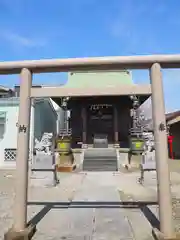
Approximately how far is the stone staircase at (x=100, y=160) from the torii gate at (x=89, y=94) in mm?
9450

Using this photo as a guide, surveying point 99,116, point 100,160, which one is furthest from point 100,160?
point 99,116

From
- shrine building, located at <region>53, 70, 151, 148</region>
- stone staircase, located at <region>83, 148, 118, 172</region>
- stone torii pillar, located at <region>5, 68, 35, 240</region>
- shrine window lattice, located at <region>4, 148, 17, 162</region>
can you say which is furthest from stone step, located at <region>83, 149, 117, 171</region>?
stone torii pillar, located at <region>5, 68, 35, 240</region>

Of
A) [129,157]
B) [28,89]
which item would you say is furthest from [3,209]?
[129,157]

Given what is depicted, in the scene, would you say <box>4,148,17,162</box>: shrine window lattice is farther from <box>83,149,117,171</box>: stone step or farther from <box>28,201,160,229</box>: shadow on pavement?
<box>28,201,160,229</box>: shadow on pavement

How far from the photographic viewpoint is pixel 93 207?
5156 millimetres

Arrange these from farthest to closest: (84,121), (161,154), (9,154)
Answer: (84,121) < (9,154) < (161,154)

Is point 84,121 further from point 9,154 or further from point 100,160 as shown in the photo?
point 9,154

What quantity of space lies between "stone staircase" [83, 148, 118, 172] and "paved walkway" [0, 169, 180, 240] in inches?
228

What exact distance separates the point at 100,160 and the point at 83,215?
9232mm

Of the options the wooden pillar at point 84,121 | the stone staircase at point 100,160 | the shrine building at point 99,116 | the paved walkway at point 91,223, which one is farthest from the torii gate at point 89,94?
the wooden pillar at point 84,121

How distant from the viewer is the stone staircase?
1303 cm

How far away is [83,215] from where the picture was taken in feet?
15.2

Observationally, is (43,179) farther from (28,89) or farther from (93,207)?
(28,89)

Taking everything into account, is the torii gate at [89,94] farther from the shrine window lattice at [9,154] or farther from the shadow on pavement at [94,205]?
the shrine window lattice at [9,154]
